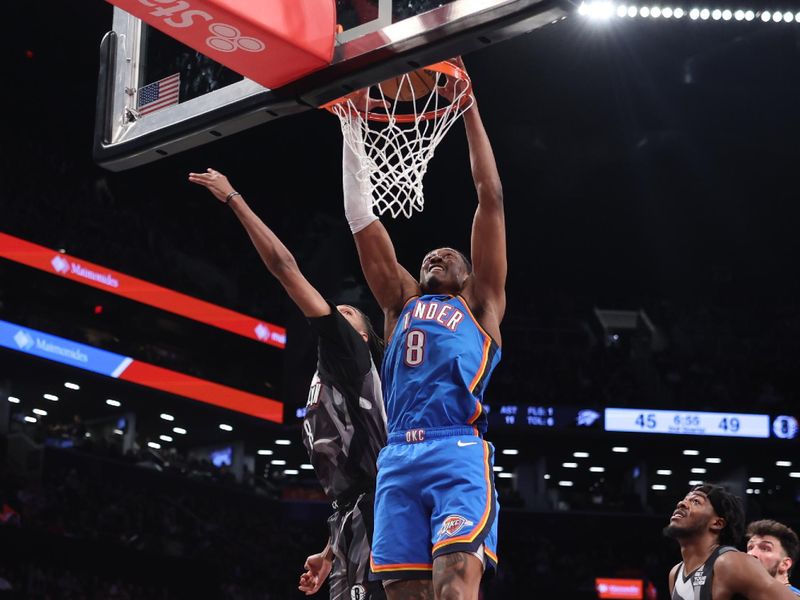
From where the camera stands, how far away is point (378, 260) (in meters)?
4.27

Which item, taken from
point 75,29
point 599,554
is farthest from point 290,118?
point 599,554

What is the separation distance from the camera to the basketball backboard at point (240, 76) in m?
3.82

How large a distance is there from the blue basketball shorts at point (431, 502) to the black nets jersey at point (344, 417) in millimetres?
644

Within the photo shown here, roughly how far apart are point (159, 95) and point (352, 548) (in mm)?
2047

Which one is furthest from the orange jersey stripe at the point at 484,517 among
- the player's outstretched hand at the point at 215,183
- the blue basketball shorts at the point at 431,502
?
the player's outstretched hand at the point at 215,183

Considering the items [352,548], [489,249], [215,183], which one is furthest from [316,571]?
[215,183]

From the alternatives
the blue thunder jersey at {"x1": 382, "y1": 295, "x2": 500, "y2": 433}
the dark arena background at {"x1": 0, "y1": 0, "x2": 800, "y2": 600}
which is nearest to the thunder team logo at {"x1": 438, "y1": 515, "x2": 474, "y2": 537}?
the blue thunder jersey at {"x1": 382, "y1": 295, "x2": 500, "y2": 433}

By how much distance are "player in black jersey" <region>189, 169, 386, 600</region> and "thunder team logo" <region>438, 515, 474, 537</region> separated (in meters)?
0.79

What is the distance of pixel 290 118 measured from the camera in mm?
17453

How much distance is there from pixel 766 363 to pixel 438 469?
2009 centimetres

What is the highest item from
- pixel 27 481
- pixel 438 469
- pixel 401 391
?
pixel 27 481

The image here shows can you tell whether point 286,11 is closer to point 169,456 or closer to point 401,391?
point 401,391

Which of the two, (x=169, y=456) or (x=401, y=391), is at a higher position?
(x=169, y=456)

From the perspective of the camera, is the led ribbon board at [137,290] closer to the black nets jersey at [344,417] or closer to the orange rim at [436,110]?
Result: the orange rim at [436,110]
